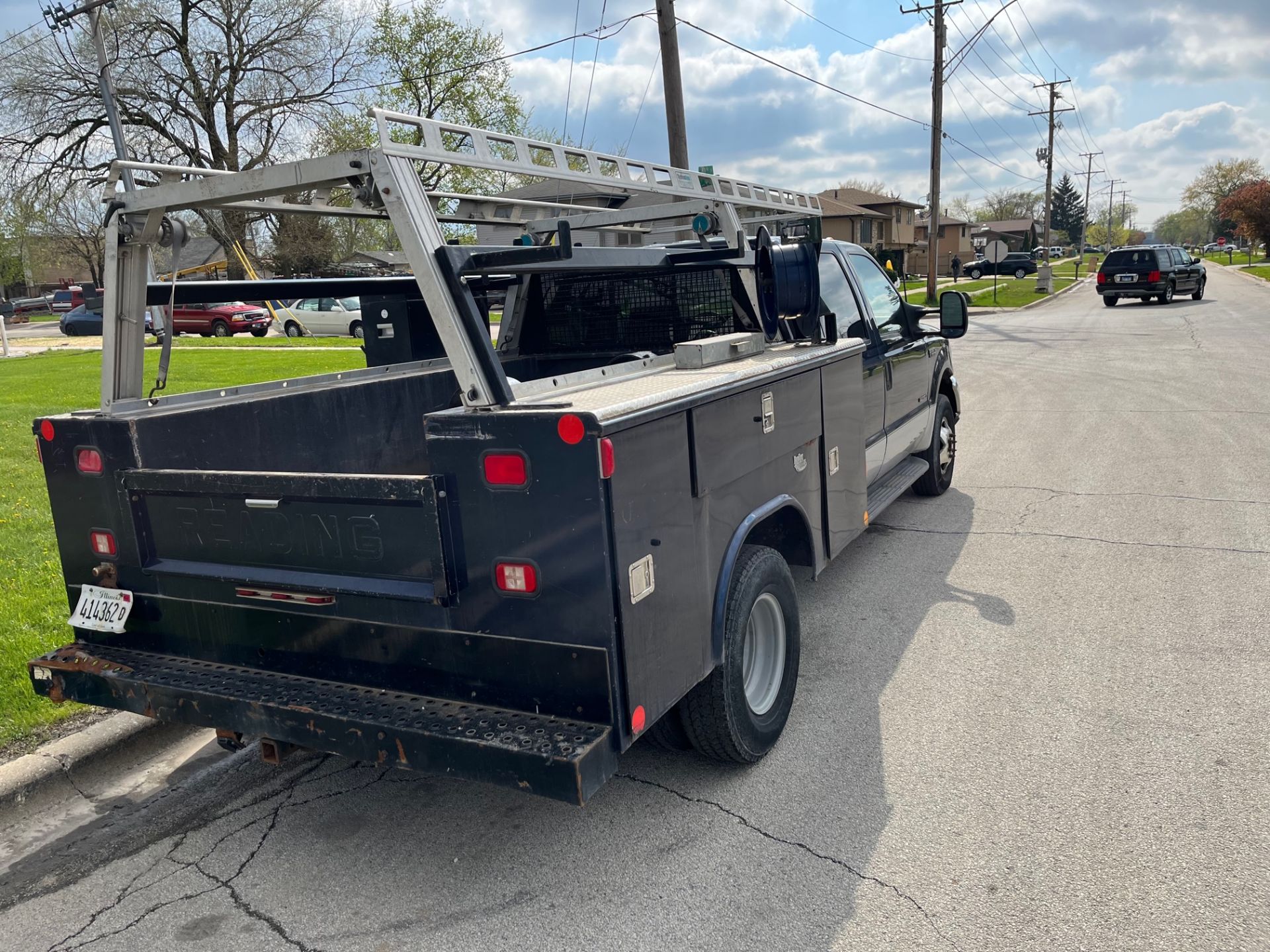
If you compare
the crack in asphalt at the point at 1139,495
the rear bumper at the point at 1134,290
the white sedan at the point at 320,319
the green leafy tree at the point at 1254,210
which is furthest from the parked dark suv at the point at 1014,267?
the crack in asphalt at the point at 1139,495

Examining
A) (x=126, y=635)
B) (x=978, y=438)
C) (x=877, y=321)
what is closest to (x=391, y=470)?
(x=126, y=635)

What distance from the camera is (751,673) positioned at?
367 centimetres

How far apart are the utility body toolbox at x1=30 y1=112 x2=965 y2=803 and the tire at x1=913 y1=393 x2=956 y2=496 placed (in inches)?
107

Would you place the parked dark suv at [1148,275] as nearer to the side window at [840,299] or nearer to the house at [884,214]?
the side window at [840,299]

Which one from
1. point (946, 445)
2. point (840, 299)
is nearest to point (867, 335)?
point (840, 299)

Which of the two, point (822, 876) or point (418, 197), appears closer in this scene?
point (418, 197)

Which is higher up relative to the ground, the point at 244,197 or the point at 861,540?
the point at 244,197

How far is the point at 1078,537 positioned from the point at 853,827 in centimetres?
384

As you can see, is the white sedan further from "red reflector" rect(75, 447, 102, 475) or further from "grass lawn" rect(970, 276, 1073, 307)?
"red reflector" rect(75, 447, 102, 475)

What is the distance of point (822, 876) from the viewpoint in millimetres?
2955

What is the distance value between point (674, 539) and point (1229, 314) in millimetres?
26037

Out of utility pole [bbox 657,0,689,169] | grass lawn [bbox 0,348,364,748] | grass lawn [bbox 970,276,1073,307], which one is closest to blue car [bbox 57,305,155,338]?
grass lawn [bbox 0,348,364,748]

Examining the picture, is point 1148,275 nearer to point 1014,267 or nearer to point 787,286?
point 787,286

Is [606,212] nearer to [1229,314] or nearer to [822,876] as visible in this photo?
[822,876]
